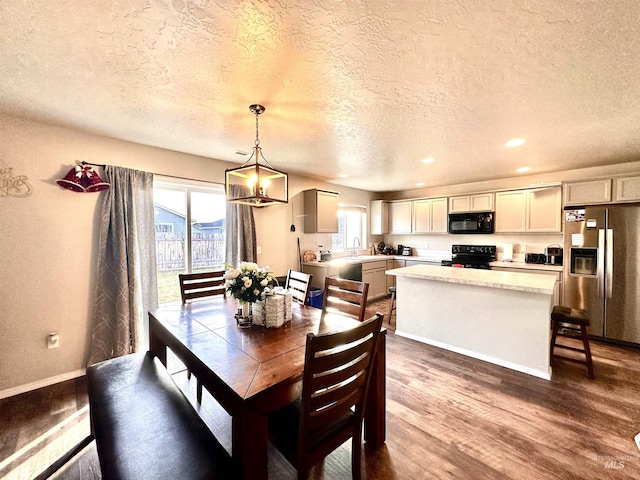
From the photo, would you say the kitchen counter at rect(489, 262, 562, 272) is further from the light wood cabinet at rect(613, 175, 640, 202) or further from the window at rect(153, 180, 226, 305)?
the window at rect(153, 180, 226, 305)

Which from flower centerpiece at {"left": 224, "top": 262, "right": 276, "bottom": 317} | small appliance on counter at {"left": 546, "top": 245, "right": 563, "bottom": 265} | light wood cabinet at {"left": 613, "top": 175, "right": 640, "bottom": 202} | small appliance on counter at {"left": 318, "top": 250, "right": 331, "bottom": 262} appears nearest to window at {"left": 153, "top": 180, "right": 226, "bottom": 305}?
small appliance on counter at {"left": 318, "top": 250, "right": 331, "bottom": 262}

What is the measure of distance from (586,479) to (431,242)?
4.50 meters

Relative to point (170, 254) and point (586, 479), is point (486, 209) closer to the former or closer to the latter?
point (586, 479)

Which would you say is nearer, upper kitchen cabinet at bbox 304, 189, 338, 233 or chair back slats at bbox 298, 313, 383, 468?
chair back slats at bbox 298, 313, 383, 468

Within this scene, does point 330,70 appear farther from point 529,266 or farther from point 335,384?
point 529,266

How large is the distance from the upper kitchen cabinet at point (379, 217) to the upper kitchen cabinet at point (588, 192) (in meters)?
3.06

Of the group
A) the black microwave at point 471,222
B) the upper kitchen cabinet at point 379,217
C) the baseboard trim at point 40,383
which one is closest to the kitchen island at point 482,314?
the black microwave at point 471,222

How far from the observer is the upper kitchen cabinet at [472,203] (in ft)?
15.1

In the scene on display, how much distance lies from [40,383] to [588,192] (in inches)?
261

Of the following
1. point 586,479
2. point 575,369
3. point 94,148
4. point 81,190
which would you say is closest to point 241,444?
point 586,479

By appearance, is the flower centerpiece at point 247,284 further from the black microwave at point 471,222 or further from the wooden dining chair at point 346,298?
the black microwave at point 471,222

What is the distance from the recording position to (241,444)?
103 centimetres

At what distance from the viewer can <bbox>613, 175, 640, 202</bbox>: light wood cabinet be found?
319 cm

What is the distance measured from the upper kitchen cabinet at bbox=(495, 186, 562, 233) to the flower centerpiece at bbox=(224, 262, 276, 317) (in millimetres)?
4421
